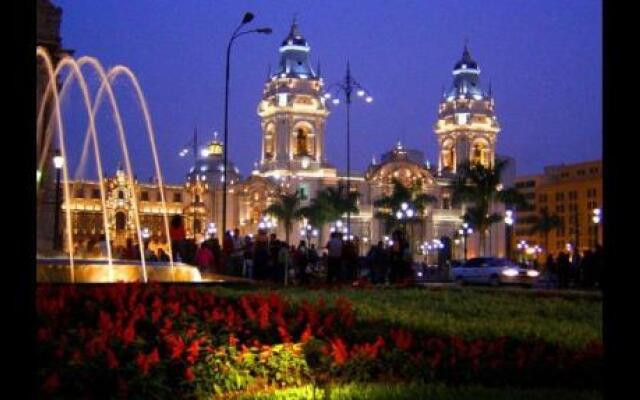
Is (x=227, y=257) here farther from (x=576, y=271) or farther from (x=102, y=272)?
(x=576, y=271)

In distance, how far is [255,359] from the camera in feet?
29.2

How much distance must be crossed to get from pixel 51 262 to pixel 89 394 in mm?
11642

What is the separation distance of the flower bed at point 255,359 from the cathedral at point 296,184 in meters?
85.6

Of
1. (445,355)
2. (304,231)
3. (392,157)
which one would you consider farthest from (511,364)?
(392,157)

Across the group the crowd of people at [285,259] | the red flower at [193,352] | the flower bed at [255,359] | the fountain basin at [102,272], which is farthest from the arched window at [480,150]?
the red flower at [193,352]

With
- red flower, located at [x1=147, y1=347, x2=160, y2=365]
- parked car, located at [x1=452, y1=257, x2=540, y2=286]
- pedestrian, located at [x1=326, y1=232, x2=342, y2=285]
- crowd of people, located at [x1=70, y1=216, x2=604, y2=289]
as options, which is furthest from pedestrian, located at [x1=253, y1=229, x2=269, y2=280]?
red flower, located at [x1=147, y1=347, x2=160, y2=365]

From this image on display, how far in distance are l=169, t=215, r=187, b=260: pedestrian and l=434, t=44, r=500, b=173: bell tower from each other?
94.8 m

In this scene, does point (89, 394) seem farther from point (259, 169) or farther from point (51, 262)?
point (259, 169)

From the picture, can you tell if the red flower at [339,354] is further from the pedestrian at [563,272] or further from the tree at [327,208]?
the tree at [327,208]

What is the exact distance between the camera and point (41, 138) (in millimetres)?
30188

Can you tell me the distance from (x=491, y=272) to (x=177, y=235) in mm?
23525

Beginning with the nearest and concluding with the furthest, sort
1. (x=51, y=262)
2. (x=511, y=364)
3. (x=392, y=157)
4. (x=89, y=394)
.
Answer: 1. (x=89, y=394)
2. (x=511, y=364)
3. (x=51, y=262)
4. (x=392, y=157)

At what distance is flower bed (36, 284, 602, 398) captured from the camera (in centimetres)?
805
